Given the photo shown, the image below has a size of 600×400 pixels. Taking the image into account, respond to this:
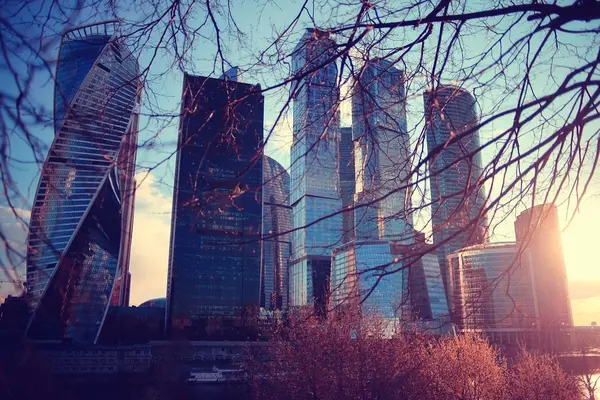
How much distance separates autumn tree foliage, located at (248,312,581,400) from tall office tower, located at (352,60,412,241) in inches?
538

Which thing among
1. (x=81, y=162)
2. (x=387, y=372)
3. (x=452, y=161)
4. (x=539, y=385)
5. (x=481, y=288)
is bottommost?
(x=539, y=385)

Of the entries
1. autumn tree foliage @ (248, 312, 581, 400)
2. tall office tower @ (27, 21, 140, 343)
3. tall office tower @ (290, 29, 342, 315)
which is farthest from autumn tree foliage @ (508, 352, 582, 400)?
tall office tower @ (27, 21, 140, 343)

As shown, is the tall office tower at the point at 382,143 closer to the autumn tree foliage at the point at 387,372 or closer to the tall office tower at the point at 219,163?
the tall office tower at the point at 219,163

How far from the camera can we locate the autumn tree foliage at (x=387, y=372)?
16656mm

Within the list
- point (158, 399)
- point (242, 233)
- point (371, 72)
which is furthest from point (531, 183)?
point (158, 399)

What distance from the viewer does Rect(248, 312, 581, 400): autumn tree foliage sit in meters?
16.7

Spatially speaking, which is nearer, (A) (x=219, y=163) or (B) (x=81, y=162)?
(B) (x=81, y=162)

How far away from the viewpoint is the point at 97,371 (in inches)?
1522

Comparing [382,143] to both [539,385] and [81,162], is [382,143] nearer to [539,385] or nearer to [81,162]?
[81,162]

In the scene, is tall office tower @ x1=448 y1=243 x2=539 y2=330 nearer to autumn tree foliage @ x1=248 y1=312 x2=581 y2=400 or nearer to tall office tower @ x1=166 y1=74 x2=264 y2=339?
tall office tower @ x1=166 y1=74 x2=264 y2=339

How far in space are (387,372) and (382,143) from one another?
1597cm

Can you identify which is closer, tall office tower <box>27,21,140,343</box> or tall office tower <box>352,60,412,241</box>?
tall office tower <box>27,21,140,343</box>

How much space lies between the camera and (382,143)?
285 centimetres

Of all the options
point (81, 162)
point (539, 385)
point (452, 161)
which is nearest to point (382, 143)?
point (452, 161)
